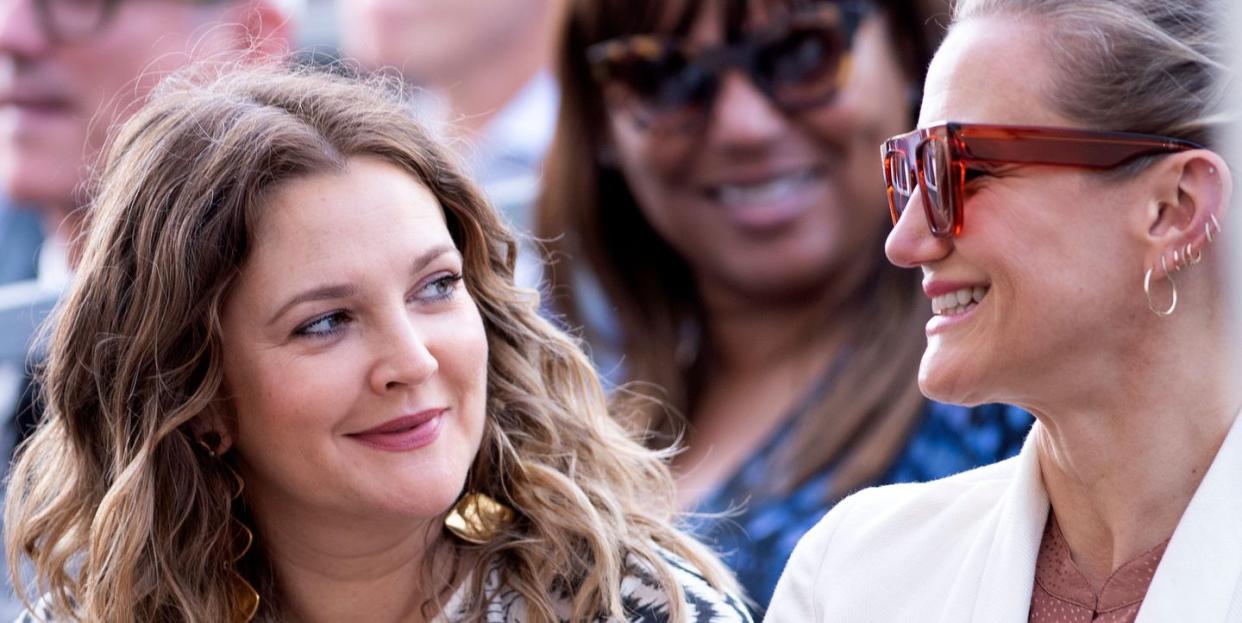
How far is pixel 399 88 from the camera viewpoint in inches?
120

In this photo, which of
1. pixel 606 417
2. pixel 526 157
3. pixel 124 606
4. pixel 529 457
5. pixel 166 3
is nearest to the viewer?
pixel 124 606

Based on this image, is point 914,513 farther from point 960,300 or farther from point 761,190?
point 761,190

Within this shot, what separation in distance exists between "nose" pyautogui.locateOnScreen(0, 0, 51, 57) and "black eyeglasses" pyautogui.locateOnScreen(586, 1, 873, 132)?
1.99 metres

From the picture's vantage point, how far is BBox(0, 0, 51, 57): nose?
5.02 meters

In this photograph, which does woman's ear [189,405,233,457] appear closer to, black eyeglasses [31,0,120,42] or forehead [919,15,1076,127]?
forehead [919,15,1076,127]

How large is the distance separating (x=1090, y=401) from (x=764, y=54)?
5.84ft

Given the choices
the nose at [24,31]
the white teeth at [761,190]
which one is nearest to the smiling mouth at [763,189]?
the white teeth at [761,190]

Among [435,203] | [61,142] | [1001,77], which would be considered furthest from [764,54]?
[61,142]

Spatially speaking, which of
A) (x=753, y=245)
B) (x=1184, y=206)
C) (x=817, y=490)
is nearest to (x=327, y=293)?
(x=1184, y=206)

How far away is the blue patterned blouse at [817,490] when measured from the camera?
11.2 ft

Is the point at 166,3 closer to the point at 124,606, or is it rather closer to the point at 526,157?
the point at 526,157

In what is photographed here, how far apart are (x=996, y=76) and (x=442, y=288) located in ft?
3.14

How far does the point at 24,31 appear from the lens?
5.02 meters

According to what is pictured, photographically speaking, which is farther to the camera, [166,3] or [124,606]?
[166,3]
